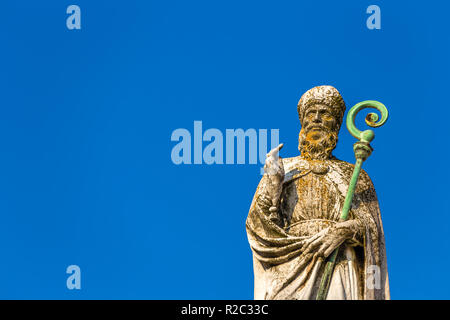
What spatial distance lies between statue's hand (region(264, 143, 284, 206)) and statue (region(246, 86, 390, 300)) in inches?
0.7

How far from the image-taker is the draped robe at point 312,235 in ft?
95.1

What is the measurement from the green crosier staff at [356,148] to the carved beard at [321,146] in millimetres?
Result: 713

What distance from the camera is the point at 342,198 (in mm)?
29609

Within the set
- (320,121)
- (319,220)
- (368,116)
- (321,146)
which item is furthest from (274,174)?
(368,116)

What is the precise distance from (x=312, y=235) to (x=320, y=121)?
2282mm

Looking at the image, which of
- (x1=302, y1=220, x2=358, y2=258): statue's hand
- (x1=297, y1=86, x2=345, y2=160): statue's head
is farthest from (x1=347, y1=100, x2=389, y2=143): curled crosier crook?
(x1=302, y1=220, x2=358, y2=258): statue's hand

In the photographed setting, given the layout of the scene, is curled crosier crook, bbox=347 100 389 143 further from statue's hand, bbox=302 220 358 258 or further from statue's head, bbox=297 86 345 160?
statue's hand, bbox=302 220 358 258

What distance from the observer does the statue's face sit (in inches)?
1187

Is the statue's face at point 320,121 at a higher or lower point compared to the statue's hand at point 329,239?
higher

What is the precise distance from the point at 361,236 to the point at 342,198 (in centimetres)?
83

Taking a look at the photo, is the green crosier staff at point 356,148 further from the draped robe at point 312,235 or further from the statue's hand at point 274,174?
the statue's hand at point 274,174

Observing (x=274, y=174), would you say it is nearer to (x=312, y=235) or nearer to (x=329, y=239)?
(x=312, y=235)

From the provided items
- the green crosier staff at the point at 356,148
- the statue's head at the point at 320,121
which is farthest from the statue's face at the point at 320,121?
the green crosier staff at the point at 356,148
